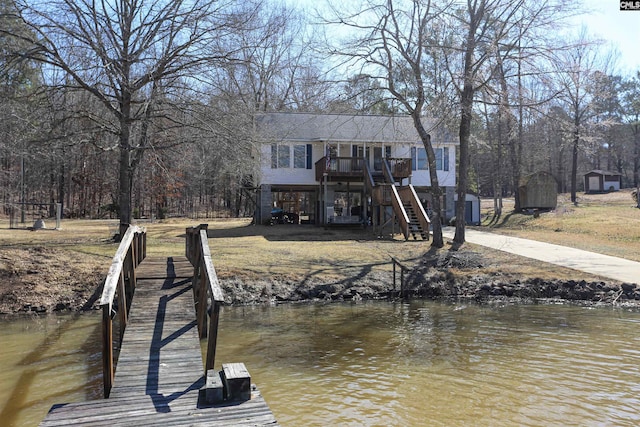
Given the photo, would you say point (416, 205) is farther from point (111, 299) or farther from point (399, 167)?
point (111, 299)

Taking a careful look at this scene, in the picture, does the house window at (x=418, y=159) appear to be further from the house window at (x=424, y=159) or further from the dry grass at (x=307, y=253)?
the dry grass at (x=307, y=253)

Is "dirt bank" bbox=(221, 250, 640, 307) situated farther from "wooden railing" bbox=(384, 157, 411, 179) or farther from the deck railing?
the deck railing

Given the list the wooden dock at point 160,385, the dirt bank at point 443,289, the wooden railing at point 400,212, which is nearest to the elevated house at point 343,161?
the wooden railing at point 400,212

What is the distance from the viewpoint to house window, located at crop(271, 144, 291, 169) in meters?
27.7

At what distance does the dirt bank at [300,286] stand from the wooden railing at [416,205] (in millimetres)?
5752

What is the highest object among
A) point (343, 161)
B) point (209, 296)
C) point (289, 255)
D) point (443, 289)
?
point (343, 161)

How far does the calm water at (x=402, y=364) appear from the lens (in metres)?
6.27

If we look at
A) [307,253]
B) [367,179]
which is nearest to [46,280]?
[307,253]

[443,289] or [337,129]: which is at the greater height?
[337,129]

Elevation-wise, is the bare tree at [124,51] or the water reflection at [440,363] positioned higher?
the bare tree at [124,51]

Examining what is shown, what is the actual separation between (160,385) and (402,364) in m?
3.91

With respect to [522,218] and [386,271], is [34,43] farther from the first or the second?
[522,218]

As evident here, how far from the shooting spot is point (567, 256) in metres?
17.4

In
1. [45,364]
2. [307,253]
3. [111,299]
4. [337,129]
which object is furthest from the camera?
[337,129]
